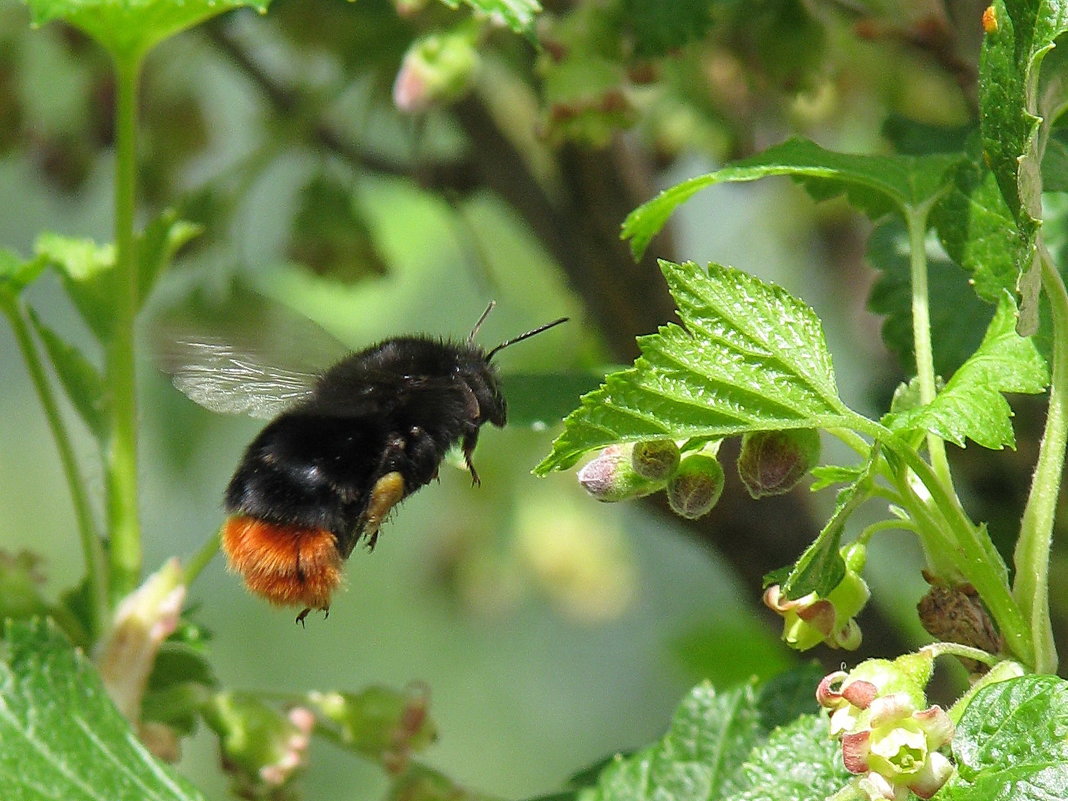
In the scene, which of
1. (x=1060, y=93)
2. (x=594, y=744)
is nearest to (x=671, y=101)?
(x=1060, y=93)

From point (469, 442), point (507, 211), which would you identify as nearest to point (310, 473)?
point (469, 442)

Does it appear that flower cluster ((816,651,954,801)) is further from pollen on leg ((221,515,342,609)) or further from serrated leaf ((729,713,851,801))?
pollen on leg ((221,515,342,609))

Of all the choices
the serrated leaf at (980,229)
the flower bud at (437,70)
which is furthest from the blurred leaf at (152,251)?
the serrated leaf at (980,229)

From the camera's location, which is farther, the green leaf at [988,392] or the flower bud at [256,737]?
the flower bud at [256,737]

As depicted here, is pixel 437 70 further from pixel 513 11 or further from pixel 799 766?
pixel 799 766

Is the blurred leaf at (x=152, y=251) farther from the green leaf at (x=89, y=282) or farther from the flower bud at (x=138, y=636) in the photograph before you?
the flower bud at (x=138, y=636)

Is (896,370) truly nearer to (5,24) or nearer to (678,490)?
(678,490)
